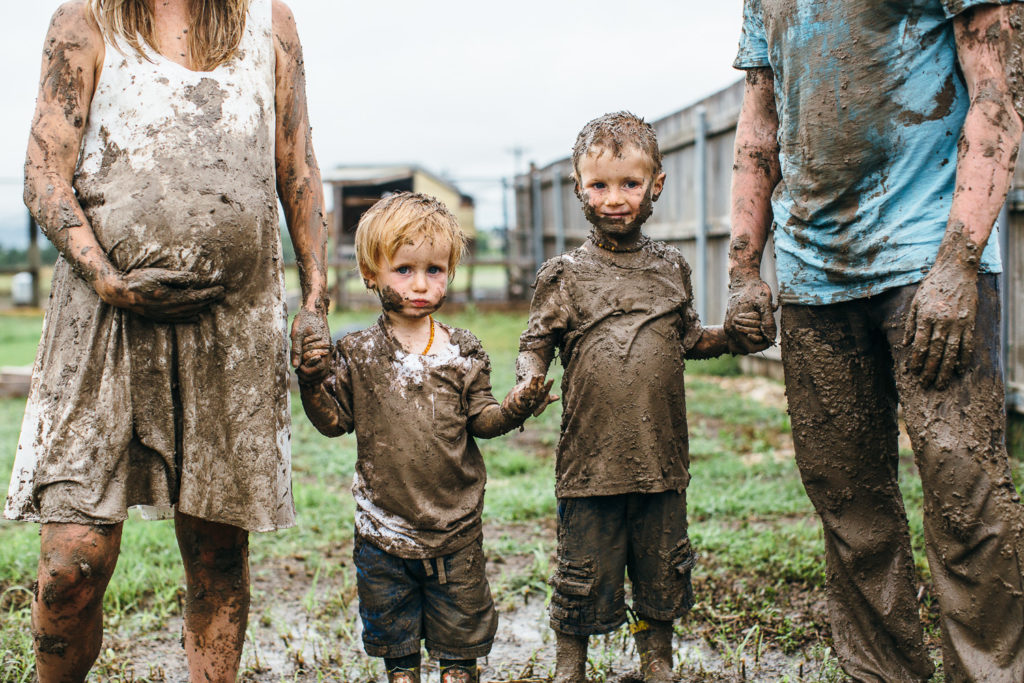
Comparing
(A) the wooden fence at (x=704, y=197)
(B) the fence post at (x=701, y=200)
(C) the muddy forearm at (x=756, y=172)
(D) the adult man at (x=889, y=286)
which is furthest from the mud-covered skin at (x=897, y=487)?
(B) the fence post at (x=701, y=200)

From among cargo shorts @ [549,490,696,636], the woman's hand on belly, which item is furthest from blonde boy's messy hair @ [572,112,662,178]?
the woman's hand on belly

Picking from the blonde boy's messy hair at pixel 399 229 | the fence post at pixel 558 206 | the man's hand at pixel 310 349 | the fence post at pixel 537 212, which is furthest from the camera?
the fence post at pixel 537 212

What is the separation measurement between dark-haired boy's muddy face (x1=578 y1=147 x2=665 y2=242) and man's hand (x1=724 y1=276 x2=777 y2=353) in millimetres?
358

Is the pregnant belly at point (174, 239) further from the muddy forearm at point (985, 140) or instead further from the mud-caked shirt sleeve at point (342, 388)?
the muddy forearm at point (985, 140)

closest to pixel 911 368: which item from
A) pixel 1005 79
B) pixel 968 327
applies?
pixel 968 327

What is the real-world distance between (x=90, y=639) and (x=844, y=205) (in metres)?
2.23

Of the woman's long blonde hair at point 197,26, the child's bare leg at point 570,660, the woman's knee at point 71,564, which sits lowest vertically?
the child's bare leg at point 570,660

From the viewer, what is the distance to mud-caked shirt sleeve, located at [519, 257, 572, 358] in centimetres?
269

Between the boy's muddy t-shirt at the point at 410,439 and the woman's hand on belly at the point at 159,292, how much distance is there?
42cm

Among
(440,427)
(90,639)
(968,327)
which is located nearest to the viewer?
(968,327)

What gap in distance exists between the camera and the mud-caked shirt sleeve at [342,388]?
257 cm

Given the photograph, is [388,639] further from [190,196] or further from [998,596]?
[998,596]

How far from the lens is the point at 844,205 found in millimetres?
2488

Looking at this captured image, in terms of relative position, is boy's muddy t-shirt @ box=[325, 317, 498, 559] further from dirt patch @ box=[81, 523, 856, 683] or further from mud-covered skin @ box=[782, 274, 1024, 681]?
mud-covered skin @ box=[782, 274, 1024, 681]
